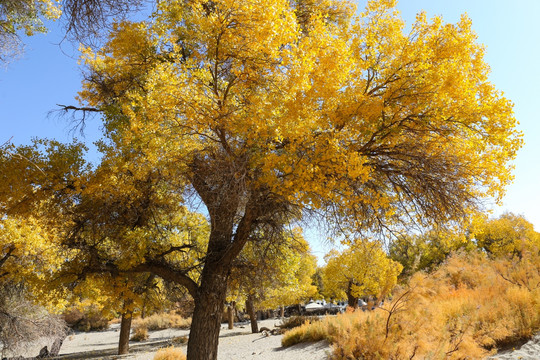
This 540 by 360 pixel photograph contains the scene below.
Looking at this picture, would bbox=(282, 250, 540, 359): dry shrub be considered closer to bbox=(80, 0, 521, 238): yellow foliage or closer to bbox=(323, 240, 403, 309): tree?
bbox=(80, 0, 521, 238): yellow foliage

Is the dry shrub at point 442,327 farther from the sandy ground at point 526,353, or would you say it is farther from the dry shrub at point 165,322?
the dry shrub at point 165,322

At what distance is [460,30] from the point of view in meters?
5.61

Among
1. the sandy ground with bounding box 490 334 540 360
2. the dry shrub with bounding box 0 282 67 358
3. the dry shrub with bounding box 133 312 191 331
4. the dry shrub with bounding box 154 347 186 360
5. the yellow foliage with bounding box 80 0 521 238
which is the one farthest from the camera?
the dry shrub with bounding box 133 312 191 331

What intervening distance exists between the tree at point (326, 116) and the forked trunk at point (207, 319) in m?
0.04

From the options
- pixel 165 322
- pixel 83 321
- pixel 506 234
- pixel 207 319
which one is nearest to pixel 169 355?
pixel 207 319

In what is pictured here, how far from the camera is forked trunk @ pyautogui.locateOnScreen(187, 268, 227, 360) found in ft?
22.1

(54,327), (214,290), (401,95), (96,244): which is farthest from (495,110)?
(54,327)

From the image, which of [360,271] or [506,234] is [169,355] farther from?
[506,234]

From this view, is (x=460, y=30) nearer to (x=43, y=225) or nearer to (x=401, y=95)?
(x=401, y=95)

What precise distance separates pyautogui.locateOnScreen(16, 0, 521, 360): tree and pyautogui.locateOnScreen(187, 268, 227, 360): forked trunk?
4 cm

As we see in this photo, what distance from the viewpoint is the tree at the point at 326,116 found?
16.8 feet

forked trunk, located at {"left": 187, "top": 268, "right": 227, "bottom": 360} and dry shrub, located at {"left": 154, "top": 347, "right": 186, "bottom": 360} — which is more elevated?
forked trunk, located at {"left": 187, "top": 268, "right": 227, "bottom": 360}

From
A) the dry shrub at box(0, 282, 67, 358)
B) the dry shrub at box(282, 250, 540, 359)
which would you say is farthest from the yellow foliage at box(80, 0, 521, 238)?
the dry shrub at box(0, 282, 67, 358)

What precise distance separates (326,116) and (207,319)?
463 cm
